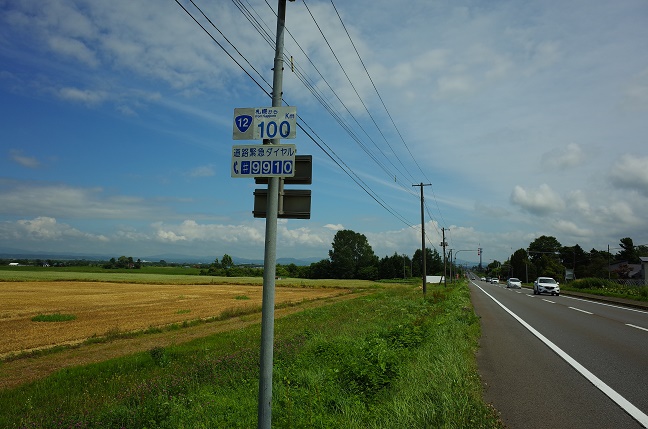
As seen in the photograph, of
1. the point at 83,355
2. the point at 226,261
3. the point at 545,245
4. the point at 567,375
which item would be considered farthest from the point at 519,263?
the point at 83,355

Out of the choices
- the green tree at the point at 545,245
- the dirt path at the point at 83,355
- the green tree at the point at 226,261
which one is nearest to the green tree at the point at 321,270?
the green tree at the point at 226,261

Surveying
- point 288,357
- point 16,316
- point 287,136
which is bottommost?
point 16,316

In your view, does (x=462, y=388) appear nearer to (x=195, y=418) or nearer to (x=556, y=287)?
(x=195, y=418)

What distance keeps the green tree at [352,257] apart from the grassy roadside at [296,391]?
108 m

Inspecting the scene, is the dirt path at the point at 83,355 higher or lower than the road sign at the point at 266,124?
lower

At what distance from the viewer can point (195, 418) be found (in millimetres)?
5293

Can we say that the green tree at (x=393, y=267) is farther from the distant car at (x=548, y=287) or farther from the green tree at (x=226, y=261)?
the distant car at (x=548, y=287)

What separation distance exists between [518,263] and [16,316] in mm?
135766

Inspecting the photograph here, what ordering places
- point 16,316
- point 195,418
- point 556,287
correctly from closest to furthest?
point 195,418, point 16,316, point 556,287

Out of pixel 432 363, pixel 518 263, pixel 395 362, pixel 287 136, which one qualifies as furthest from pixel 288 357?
pixel 518 263

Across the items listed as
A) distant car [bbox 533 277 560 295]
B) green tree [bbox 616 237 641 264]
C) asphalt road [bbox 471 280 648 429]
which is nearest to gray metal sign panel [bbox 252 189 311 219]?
asphalt road [bbox 471 280 648 429]

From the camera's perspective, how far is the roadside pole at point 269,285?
4039 mm

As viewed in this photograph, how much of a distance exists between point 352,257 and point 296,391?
116 m

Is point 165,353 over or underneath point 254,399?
underneath
